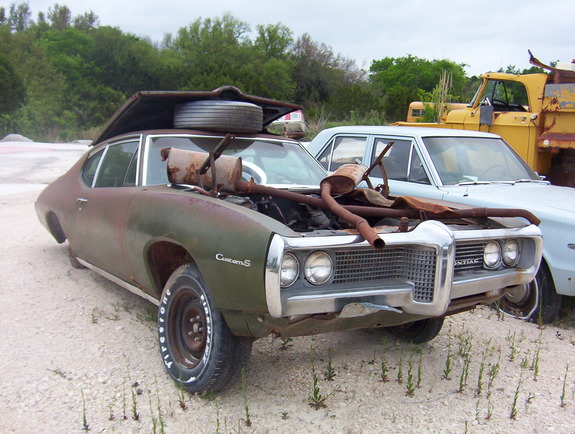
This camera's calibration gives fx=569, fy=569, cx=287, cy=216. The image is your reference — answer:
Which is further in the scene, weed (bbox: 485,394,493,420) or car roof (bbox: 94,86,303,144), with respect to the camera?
car roof (bbox: 94,86,303,144)

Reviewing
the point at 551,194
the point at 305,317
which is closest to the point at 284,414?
the point at 305,317

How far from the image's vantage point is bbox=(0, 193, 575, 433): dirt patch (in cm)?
315

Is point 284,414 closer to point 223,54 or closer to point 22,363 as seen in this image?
point 22,363

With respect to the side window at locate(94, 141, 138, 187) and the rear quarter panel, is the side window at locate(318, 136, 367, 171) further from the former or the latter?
the rear quarter panel

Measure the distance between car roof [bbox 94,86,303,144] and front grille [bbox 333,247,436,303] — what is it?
2237mm

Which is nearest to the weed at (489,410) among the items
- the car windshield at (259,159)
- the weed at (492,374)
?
the weed at (492,374)

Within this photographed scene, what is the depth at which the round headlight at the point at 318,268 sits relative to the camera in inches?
117

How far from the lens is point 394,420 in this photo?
124 inches

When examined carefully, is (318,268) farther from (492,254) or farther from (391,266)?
(492,254)

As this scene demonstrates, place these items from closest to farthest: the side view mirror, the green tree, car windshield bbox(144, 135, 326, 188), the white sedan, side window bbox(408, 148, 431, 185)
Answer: car windshield bbox(144, 135, 326, 188) < the white sedan < side window bbox(408, 148, 431, 185) < the side view mirror < the green tree

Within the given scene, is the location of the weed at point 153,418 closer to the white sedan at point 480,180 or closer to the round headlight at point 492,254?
the round headlight at point 492,254

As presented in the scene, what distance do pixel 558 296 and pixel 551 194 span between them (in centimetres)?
105

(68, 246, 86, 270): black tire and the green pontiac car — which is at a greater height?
the green pontiac car

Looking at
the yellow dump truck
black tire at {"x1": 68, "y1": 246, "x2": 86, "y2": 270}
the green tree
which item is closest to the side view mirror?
the yellow dump truck
